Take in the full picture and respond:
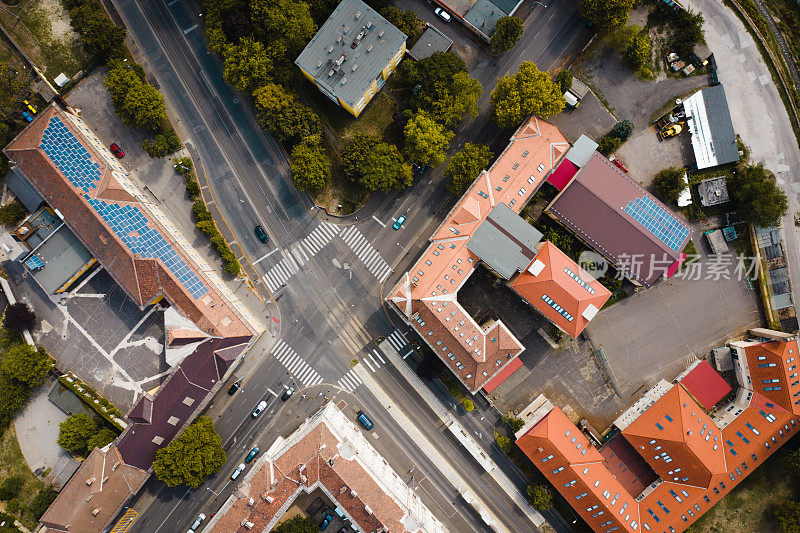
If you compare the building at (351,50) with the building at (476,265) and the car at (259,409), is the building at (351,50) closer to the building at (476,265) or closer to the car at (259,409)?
the building at (476,265)

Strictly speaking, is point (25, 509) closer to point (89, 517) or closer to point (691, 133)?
point (89, 517)

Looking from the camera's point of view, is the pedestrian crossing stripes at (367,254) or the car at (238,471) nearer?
the car at (238,471)

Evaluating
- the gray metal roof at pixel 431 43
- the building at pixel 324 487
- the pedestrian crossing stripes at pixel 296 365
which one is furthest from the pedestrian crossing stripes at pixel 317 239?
the gray metal roof at pixel 431 43

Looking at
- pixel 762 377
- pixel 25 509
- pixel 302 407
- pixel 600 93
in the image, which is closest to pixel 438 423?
pixel 302 407

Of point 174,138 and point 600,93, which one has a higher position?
point 174,138

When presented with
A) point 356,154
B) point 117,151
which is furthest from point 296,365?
point 117,151

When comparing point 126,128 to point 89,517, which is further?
point 126,128

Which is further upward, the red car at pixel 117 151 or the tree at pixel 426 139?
the red car at pixel 117 151
